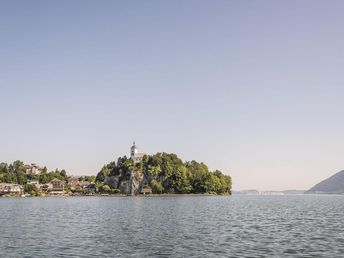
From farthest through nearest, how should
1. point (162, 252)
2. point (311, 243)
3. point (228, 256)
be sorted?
point (311, 243) → point (162, 252) → point (228, 256)

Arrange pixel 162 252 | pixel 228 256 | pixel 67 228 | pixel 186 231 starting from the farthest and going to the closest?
1. pixel 67 228
2. pixel 186 231
3. pixel 162 252
4. pixel 228 256

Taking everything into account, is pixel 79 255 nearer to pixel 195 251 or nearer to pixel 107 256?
pixel 107 256

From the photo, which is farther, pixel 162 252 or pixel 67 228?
pixel 67 228

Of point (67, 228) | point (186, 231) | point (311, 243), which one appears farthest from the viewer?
point (67, 228)

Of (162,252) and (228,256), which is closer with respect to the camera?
(228,256)

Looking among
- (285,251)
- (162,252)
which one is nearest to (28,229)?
(162,252)

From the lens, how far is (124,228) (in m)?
60.1

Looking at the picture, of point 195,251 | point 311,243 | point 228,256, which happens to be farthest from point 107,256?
point 311,243

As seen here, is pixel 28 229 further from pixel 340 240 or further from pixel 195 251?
pixel 340 240

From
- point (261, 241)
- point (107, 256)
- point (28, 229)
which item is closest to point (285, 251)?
point (261, 241)

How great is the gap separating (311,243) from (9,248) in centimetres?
3403

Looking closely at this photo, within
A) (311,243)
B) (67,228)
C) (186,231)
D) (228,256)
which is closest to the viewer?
(228,256)

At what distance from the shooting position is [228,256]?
3628 centimetres

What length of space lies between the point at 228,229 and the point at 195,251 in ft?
66.0
